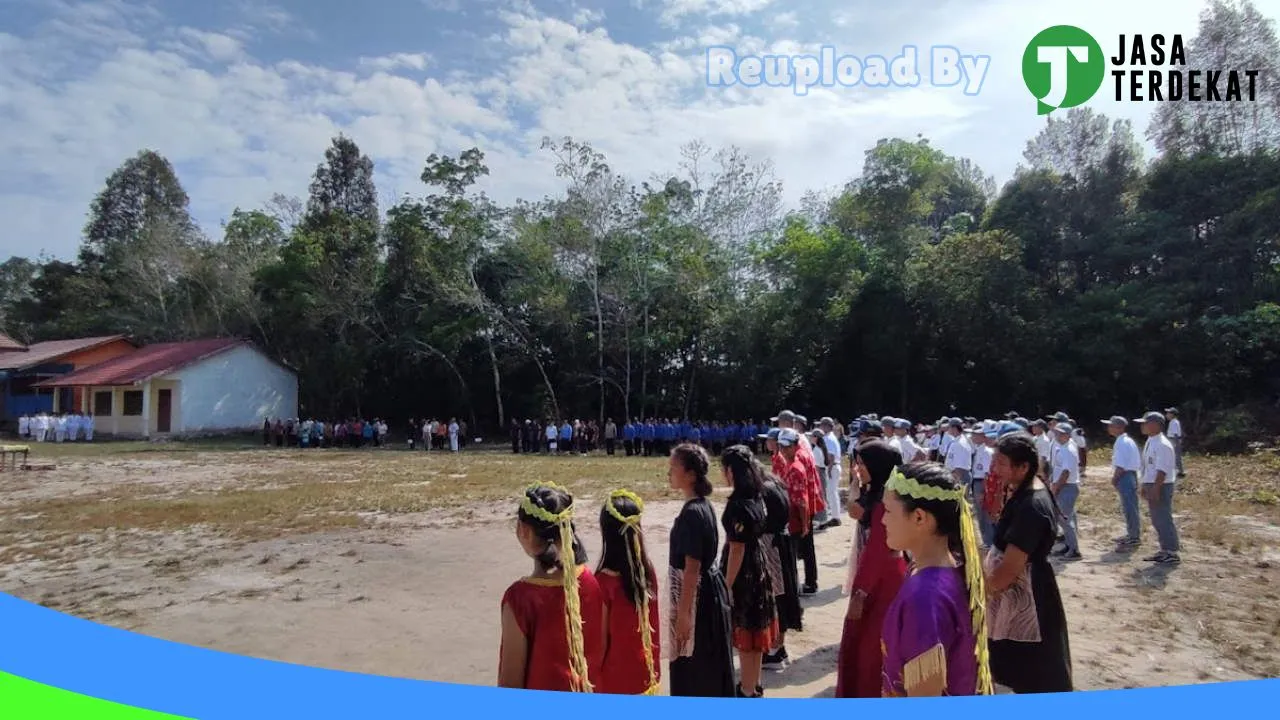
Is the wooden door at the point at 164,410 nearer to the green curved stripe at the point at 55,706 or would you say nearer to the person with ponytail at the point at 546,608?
the green curved stripe at the point at 55,706

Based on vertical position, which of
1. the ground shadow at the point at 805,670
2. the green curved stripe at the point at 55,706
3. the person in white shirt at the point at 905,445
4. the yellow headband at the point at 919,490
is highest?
the yellow headband at the point at 919,490

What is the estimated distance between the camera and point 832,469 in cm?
966

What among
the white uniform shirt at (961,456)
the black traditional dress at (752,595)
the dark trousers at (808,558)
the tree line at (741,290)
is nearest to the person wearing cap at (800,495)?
the dark trousers at (808,558)

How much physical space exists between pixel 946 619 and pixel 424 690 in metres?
3.02

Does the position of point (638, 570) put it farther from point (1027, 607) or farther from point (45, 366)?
point (45, 366)

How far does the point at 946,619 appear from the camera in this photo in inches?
82.3

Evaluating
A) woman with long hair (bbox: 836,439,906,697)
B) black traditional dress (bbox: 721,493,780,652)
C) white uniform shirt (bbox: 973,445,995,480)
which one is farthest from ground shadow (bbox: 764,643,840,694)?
white uniform shirt (bbox: 973,445,995,480)

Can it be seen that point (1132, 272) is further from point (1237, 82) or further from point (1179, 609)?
point (1179, 609)

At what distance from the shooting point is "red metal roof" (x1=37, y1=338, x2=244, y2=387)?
23.1 meters

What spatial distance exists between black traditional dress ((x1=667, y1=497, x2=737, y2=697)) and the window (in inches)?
1080

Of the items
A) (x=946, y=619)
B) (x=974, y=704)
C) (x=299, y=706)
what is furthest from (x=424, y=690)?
(x=946, y=619)

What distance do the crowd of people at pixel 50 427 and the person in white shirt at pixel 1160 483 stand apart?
96.0ft

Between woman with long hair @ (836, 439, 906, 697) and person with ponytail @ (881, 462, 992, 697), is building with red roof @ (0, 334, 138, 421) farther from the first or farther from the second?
person with ponytail @ (881, 462, 992, 697)

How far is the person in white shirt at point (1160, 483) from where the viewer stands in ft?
24.2
